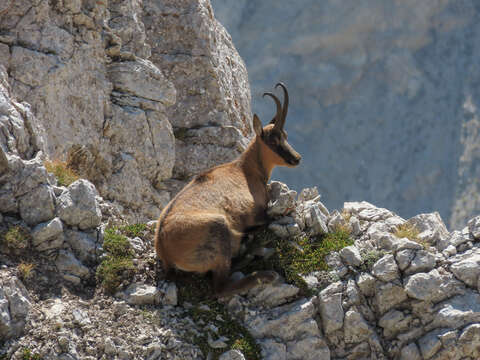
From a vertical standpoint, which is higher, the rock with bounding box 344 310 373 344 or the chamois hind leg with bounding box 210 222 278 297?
the chamois hind leg with bounding box 210 222 278 297

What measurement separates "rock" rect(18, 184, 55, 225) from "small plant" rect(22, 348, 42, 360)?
2.26 m

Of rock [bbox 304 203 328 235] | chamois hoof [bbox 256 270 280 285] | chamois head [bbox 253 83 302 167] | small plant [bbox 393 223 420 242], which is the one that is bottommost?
chamois hoof [bbox 256 270 280 285]

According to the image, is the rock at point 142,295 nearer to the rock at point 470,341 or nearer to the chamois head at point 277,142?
the chamois head at point 277,142

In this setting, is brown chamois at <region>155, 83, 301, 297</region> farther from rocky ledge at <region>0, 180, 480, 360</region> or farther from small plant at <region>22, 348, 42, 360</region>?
small plant at <region>22, 348, 42, 360</region>

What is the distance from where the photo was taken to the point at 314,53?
56969 millimetres

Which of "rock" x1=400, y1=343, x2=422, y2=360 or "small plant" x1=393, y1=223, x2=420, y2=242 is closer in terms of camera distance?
"rock" x1=400, y1=343, x2=422, y2=360

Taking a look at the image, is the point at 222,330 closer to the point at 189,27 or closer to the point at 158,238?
the point at 158,238

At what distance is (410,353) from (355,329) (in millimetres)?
866

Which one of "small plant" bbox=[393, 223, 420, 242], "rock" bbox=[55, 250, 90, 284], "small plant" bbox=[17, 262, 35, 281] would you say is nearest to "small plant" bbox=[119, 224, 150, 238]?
"rock" bbox=[55, 250, 90, 284]

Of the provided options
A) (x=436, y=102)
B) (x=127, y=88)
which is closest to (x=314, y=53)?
(x=436, y=102)

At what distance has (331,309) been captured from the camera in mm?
9211

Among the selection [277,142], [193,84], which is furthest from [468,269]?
[193,84]

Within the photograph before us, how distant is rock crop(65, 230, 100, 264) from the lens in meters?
9.34

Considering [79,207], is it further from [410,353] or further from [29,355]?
[410,353]
